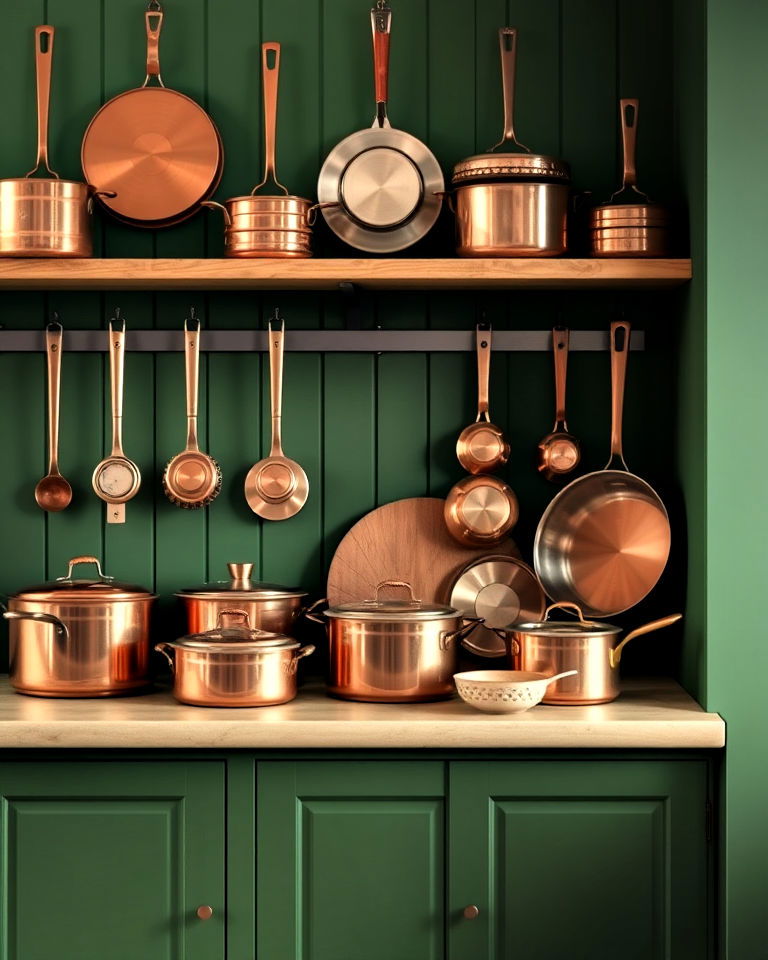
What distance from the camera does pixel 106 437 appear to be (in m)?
2.76

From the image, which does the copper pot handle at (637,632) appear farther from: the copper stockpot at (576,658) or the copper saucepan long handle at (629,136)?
the copper saucepan long handle at (629,136)

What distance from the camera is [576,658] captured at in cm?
236

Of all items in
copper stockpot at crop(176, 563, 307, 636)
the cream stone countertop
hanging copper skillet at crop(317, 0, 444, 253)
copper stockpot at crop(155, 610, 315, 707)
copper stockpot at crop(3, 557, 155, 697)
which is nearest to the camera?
the cream stone countertop

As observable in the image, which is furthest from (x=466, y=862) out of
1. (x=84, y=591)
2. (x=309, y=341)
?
(x=309, y=341)

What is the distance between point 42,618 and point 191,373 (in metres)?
0.64

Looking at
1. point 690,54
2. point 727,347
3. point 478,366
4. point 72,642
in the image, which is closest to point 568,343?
point 478,366

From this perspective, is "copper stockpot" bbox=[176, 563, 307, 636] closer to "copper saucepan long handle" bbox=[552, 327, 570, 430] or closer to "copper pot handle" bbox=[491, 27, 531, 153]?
"copper saucepan long handle" bbox=[552, 327, 570, 430]

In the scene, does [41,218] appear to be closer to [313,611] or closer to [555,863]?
[313,611]

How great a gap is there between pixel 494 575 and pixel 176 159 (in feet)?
3.82

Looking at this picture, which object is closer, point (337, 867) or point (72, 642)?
point (337, 867)

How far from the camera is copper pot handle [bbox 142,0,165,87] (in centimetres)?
270

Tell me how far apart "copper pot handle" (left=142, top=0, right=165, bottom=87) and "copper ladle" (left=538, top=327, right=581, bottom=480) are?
1064mm

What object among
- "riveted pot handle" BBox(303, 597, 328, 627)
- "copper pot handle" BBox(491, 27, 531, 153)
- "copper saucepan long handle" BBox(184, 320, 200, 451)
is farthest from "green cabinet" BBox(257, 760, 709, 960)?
"copper pot handle" BBox(491, 27, 531, 153)

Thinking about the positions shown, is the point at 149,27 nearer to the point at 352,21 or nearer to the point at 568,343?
the point at 352,21
